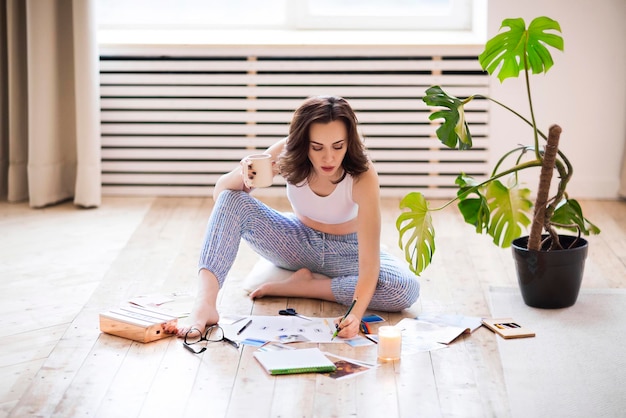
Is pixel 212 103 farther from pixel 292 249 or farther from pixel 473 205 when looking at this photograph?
pixel 473 205

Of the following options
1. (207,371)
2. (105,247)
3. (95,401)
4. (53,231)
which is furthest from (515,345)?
(53,231)

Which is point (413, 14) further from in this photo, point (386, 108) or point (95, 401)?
point (95, 401)

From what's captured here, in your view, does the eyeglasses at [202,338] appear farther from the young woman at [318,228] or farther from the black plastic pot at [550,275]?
the black plastic pot at [550,275]

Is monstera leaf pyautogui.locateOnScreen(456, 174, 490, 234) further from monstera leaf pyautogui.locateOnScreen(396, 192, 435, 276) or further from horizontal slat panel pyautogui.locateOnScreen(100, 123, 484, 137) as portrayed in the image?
horizontal slat panel pyautogui.locateOnScreen(100, 123, 484, 137)

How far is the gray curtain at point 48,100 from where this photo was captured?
154 inches

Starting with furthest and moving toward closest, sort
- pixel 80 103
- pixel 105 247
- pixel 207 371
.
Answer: pixel 80 103
pixel 105 247
pixel 207 371

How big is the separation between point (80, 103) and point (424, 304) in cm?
191

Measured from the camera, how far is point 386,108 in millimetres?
4195

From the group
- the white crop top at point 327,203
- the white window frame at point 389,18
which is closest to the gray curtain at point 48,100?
the white window frame at point 389,18

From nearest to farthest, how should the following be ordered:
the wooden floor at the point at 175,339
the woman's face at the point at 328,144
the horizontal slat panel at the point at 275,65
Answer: the wooden floor at the point at 175,339 → the woman's face at the point at 328,144 → the horizontal slat panel at the point at 275,65

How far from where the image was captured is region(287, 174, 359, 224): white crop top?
2.65 meters

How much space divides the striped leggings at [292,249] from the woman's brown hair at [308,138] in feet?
0.64

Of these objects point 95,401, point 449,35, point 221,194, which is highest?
point 449,35

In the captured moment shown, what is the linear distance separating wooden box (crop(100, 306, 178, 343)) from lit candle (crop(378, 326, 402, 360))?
1.93ft
